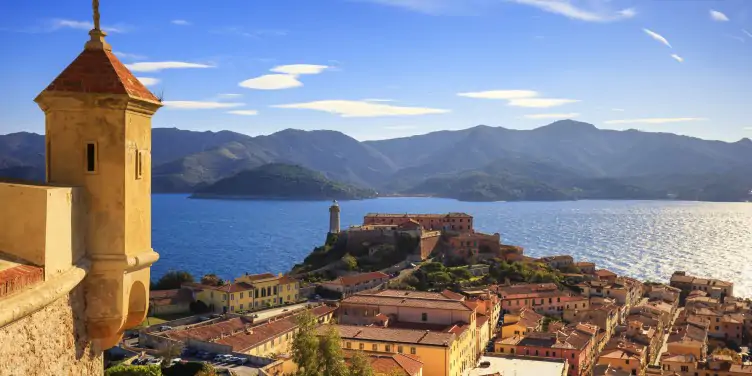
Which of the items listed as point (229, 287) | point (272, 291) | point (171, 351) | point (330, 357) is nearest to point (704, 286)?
point (272, 291)

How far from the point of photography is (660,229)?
6211 inches

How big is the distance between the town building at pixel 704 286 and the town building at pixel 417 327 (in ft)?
139

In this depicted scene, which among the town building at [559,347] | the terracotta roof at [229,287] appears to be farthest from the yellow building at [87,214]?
the terracotta roof at [229,287]

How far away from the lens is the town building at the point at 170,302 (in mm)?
49338

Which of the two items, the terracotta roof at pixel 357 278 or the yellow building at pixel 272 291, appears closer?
the yellow building at pixel 272 291

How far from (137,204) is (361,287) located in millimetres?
51302

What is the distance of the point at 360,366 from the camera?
2600 centimetres

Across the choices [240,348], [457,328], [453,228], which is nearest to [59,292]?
[240,348]

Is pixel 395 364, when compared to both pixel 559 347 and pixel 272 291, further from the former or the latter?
pixel 272 291

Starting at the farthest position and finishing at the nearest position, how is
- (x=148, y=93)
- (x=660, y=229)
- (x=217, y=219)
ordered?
(x=217, y=219) → (x=660, y=229) → (x=148, y=93)

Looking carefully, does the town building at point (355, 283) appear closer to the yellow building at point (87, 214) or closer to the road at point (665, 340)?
the road at point (665, 340)

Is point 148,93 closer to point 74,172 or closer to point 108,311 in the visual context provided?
point 74,172

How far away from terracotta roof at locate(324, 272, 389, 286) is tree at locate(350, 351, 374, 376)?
97.5 ft

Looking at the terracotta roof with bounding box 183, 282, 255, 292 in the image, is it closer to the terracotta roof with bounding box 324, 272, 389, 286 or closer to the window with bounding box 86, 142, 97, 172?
the terracotta roof with bounding box 324, 272, 389, 286
